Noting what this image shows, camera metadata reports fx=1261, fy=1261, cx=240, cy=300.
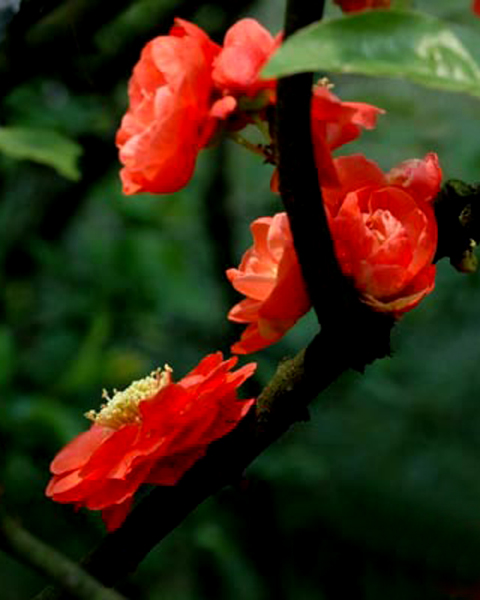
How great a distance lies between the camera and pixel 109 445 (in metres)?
0.63

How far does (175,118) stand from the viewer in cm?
58

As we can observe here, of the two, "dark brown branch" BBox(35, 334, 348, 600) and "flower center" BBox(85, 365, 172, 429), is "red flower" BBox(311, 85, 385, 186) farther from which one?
"flower center" BBox(85, 365, 172, 429)

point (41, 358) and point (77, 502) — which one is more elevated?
point (77, 502)

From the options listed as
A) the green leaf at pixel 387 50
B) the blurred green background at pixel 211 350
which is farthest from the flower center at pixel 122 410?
the blurred green background at pixel 211 350

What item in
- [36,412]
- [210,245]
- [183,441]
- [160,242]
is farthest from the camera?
[210,245]

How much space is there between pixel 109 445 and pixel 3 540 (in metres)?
0.14

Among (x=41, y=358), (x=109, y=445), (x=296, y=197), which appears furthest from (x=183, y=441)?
(x=41, y=358)

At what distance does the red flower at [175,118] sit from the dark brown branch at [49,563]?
0.18 meters

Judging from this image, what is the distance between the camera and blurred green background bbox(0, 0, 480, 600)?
62.2 inches

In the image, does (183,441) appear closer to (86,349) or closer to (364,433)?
(86,349)

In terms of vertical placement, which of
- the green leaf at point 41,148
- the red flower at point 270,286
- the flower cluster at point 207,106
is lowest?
the green leaf at point 41,148

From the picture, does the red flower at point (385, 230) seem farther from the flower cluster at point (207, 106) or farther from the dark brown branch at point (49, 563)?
the dark brown branch at point (49, 563)

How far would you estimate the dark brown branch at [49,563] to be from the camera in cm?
48

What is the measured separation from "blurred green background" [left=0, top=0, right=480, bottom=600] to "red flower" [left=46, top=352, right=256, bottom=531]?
61 cm
